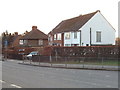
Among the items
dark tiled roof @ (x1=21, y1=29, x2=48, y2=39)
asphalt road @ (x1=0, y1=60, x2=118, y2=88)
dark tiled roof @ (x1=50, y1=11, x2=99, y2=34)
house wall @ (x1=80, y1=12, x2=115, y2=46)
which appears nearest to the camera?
asphalt road @ (x1=0, y1=60, x2=118, y2=88)

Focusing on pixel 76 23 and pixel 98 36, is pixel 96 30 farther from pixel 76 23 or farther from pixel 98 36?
pixel 76 23

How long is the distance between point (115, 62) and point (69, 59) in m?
6.62

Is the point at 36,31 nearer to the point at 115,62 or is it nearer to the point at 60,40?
the point at 60,40

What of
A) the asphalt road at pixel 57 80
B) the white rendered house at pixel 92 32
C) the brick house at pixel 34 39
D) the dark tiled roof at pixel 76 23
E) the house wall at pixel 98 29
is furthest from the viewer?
the brick house at pixel 34 39

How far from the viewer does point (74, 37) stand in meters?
61.7

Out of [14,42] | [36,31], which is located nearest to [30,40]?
[36,31]

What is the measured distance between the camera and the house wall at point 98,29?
60.2 metres

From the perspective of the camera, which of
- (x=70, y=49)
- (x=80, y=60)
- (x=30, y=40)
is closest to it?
(x=80, y=60)

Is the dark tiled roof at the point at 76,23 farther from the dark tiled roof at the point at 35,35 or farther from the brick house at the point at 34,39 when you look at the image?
the dark tiled roof at the point at 35,35

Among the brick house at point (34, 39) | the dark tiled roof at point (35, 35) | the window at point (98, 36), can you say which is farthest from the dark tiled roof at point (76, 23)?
the dark tiled roof at point (35, 35)

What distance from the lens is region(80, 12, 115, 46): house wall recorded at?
60.2 m

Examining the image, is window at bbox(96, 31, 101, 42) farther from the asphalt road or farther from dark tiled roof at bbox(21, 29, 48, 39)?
the asphalt road

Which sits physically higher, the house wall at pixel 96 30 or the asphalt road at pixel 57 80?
the house wall at pixel 96 30

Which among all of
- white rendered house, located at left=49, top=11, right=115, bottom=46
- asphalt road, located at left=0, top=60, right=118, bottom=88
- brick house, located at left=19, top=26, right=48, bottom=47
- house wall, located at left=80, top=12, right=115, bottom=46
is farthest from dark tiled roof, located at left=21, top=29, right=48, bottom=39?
asphalt road, located at left=0, top=60, right=118, bottom=88
